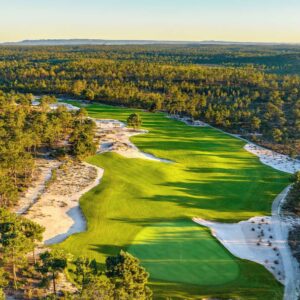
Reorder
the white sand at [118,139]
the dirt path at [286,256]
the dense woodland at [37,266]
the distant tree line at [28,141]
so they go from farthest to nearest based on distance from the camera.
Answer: the white sand at [118,139] < the distant tree line at [28,141] < the dirt path at [286,256] < the dense woodland at [37,266]

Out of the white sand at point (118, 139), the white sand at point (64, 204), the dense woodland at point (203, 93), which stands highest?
the dense woodland at point (203, 93)

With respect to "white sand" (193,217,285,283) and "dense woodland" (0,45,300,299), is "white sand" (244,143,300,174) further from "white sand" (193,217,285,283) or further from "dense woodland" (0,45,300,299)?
"white sand" (193,217,285,283)

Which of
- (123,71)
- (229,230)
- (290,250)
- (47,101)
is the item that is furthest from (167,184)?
(123,71)

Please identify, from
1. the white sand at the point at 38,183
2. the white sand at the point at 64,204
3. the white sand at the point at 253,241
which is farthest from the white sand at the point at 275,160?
the white sand at the point at 38,183

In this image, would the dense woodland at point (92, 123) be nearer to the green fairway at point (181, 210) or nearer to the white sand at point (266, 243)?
the green fairway at point (181, 210)

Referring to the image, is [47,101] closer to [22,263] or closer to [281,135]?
[281,135]

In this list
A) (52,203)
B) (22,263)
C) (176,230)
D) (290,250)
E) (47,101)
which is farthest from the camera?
(47,101)

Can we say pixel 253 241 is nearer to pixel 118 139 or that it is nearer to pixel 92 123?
pixel 118 139

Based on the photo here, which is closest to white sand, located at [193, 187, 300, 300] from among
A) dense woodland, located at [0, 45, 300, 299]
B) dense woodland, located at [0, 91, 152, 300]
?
dense woodland, located at [0, 45, 300, 299]
